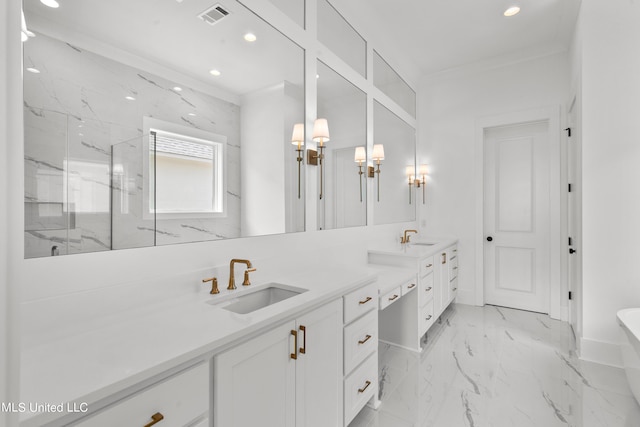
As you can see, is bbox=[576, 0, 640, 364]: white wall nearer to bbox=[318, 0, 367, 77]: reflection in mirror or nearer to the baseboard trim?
the baseboard trim

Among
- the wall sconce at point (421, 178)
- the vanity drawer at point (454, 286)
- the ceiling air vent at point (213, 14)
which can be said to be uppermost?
the ceiling air vent at point (213, 14)

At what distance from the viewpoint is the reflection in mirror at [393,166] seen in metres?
3.09

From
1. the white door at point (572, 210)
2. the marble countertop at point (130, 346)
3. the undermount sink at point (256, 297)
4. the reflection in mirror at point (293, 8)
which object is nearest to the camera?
the marble countertop at point (130, 346)

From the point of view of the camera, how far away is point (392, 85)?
3.41m

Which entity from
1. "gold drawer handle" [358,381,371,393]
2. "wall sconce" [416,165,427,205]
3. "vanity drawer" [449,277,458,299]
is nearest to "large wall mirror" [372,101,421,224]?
"wall sconce" [416,165,427,205]

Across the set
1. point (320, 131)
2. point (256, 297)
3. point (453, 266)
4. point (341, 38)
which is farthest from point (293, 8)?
point (453, 266)

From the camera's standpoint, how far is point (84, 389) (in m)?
0.67

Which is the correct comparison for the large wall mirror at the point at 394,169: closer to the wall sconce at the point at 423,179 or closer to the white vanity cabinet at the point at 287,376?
the wall sconce at the point at 423,179

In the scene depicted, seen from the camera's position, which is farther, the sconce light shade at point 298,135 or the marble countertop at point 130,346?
the sconce light shade at point 298,135

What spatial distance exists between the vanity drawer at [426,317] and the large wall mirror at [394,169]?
91 centimetres

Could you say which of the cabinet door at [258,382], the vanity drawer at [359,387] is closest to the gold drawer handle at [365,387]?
the vanity drawer at [359,387]

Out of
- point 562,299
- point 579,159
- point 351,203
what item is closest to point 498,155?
point 579,159

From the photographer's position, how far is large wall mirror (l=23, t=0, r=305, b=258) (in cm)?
103

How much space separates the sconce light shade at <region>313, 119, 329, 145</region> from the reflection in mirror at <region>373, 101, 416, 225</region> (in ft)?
2.92
